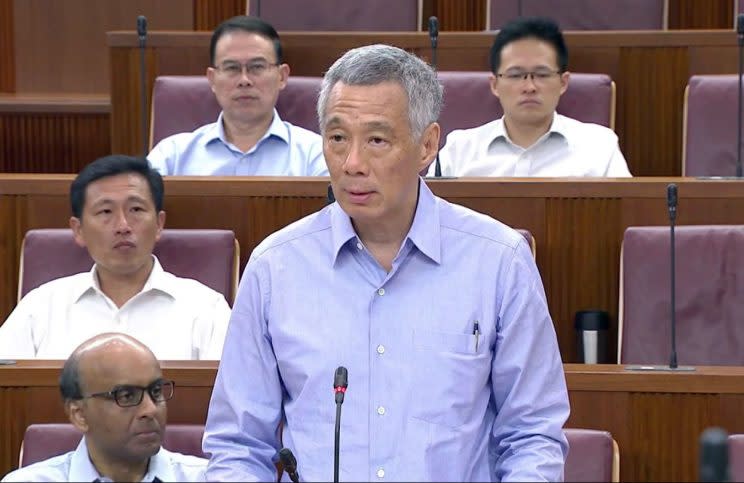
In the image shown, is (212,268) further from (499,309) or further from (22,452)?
(499,309)

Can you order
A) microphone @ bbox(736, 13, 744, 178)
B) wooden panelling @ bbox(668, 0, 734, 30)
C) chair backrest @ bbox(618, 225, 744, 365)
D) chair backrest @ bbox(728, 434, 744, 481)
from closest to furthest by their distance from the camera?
chair backrest @ bbox(728, 434, 744, 481) < chair backrest @ bbox(618, 225, 744, 365) < microphone @ bbox(736, 13, 744, 178) < wooden panelling @ bbox(668, 0, 734, 30)

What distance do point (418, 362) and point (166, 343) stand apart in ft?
1.40

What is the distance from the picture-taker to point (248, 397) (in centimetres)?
65

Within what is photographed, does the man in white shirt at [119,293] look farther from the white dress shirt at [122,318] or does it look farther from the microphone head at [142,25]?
the microphone head at [142,25]

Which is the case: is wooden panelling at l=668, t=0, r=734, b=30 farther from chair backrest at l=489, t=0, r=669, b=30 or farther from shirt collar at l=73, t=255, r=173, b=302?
shirt collar at l=73, t=255, r=173, b=302

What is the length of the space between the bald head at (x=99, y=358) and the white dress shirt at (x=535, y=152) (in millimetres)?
530

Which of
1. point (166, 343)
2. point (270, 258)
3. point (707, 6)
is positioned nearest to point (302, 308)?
point (270, 258)

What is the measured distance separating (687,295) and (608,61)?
1.35 feet

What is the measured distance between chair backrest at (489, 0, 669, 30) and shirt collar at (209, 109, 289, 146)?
330 mm

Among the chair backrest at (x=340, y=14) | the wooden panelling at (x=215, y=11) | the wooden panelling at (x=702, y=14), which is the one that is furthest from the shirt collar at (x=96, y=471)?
the wooden panelling at (x=702, y=14)

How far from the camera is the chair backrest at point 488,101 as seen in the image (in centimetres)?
132

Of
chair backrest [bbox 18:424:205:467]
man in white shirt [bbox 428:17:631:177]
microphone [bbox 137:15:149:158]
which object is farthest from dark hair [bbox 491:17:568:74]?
chair backrest [bbox 18:424:205:467]

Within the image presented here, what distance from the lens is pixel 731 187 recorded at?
3.51ft

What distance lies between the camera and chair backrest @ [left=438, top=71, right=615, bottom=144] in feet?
4.34
